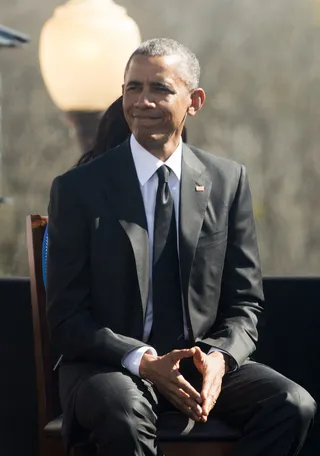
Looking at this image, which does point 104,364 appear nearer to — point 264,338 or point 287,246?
point 264,338

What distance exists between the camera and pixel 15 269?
3.78 meters

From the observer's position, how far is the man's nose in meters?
2.75

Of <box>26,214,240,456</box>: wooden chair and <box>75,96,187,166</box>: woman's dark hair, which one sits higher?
<box>75,96,187,166</box>: woman's dark hair

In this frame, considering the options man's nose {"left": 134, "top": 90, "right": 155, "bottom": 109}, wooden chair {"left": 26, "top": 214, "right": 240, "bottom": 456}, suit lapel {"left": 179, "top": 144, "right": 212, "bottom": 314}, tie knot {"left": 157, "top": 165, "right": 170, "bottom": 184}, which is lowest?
wooden chair {"left": 26, "top": 214, "right": 240, "bottom": 456}

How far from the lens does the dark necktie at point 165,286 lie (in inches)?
108

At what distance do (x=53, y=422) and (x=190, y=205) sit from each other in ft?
2.24

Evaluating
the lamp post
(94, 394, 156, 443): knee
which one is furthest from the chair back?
the lamp post

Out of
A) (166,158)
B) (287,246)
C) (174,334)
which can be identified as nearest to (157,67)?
(166,158)

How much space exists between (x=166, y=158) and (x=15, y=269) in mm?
1102

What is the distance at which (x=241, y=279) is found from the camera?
2871mm

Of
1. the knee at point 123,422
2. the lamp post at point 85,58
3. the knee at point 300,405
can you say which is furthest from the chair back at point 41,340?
the lamp post at point 85,58

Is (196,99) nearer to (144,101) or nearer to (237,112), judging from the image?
(144,101)

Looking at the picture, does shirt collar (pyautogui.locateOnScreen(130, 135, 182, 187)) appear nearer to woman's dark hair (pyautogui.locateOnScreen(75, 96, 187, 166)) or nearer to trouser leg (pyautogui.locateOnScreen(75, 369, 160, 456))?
woman's dark hair (pyautogui.locateOnScreen(75, 96, 187, 166))

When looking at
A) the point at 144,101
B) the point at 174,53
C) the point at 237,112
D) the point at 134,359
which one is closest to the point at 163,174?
the point at 144,101
